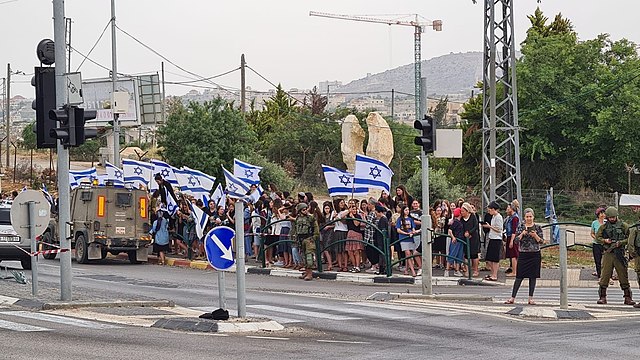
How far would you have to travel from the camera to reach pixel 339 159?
72375 millimetres

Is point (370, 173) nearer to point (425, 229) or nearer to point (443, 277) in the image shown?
point (443, 277)

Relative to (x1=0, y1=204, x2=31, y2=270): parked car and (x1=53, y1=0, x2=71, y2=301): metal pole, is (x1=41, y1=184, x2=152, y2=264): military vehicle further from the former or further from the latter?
(x1=53, y1=0, x2=71, y2=301): metal pole

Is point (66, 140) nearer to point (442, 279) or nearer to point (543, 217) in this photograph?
point (442, 279)

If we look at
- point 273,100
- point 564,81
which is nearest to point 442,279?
point 564,81

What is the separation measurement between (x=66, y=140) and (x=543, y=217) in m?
24.0

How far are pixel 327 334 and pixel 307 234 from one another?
11924 mm

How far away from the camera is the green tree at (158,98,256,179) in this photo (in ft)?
205

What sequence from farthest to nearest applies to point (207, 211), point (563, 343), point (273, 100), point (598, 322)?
point (273, 100), point (207, 211), point (598, 322), point (563, 343)

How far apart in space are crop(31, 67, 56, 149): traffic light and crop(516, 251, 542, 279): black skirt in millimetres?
8431

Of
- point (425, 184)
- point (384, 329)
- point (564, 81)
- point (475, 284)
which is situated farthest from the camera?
point (564, 81)

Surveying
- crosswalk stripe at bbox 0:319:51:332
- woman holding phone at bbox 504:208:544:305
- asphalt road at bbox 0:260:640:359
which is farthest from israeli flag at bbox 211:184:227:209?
crosswalk stripe at bbox 0:319:51:332

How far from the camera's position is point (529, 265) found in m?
19.2

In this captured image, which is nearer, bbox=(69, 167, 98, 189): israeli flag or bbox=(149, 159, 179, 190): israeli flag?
bbox=(149, 159, 179, 190): israeli flag

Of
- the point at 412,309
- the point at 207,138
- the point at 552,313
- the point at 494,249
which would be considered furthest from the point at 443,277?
the point at 207,138
